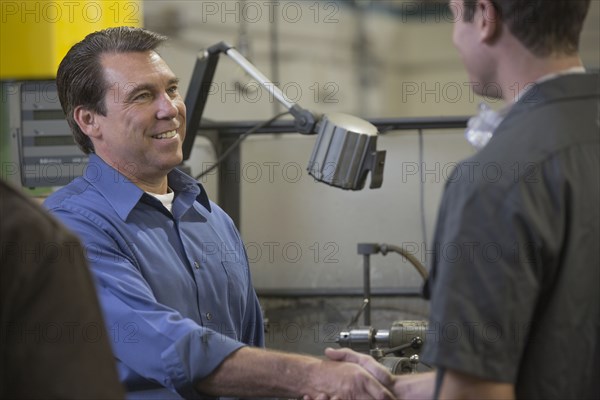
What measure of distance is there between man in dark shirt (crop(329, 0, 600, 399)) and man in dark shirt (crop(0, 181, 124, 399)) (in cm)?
35

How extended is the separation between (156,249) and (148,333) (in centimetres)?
18

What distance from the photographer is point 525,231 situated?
881mm

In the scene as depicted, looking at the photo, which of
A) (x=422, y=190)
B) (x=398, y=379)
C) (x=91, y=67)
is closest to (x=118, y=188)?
(x=91, y=67)

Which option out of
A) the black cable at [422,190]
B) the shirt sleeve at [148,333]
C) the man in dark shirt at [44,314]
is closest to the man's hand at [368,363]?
the shirt sleeve at [148,333]

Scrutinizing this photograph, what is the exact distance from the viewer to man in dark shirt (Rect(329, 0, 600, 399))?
0.89 m

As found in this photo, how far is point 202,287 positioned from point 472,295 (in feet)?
2.37

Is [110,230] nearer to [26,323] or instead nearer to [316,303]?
[26,323]

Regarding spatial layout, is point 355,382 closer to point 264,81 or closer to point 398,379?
point 398,379

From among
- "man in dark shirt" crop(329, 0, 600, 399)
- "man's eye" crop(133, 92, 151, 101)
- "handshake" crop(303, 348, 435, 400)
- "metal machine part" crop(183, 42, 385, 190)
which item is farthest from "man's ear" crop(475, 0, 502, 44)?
"man's eye" crop(133, 92, 151, 101)

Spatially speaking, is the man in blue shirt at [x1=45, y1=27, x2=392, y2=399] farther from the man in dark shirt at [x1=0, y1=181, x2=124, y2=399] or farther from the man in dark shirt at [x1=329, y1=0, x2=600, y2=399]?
the man in dark shirt at [x1=0, y1=181, x2=124, y2=399]

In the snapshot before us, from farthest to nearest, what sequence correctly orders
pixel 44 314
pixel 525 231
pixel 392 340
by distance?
pixel 392 340 < pixel 525 231 < pixel 44 314

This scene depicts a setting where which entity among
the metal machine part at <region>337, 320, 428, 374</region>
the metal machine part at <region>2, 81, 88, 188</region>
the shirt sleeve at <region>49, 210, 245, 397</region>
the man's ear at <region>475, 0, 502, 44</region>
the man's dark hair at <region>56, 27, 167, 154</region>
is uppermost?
the man's ear at <region>475, 0, 502, 44</region>

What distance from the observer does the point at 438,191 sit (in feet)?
8.06

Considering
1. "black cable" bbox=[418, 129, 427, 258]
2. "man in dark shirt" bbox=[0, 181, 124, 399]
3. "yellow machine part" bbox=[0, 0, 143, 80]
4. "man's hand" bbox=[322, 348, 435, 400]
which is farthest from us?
"black cable" bbox=[418, 129, 427, 258]
